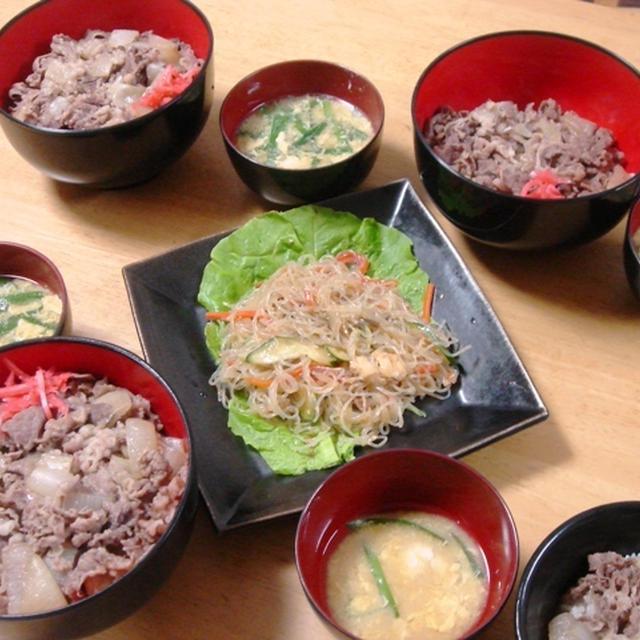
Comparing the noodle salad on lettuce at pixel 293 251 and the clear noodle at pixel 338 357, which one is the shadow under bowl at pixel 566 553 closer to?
the clear noodle at pixel 338 357

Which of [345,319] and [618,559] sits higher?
[618,559]

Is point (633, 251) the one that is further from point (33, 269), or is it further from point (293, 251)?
point (33, 269)

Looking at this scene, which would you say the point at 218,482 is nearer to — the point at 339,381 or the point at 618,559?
the point at 339,381

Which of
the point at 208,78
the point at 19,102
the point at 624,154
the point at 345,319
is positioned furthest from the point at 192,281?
the point at 624,154

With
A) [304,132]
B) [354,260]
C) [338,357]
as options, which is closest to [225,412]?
[338,357]

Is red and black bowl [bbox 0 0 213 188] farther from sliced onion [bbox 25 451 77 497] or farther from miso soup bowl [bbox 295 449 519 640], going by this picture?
miso soup bowl [bbox 295 449 519 640]

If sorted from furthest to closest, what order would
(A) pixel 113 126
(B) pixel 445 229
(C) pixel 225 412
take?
1. (B) pixel 445 229
2. (A) pixel 113 126
3. (C) pixel 225 412
